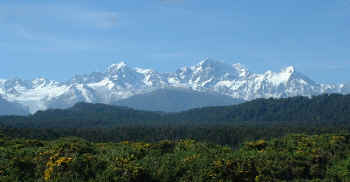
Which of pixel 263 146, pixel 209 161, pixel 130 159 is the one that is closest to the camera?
pixel 209 161

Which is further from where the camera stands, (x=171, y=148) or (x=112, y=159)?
(x=171, y=148)

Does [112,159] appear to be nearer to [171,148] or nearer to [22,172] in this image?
[22,172]

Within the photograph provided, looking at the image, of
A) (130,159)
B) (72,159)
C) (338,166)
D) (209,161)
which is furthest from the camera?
(338,166)

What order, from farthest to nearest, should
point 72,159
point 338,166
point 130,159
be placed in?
point 338,166 → point 130,159 → point 72,159

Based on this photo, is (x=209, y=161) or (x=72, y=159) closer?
(x=72, y=159)

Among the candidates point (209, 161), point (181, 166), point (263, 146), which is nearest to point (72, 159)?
point (181, 166)

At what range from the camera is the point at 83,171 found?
37281 mm

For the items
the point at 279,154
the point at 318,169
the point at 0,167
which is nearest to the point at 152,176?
the point at 0,167

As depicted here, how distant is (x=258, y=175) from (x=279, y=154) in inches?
603

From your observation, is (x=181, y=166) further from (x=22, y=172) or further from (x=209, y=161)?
(x=22, y=172)

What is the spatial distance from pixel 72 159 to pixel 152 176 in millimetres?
7559

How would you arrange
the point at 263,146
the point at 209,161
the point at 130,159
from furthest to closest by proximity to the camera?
the point at 263,146 < the point at 130,159 < the point at 209,161

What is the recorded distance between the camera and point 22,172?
3800 cm

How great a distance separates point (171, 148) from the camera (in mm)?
63344
